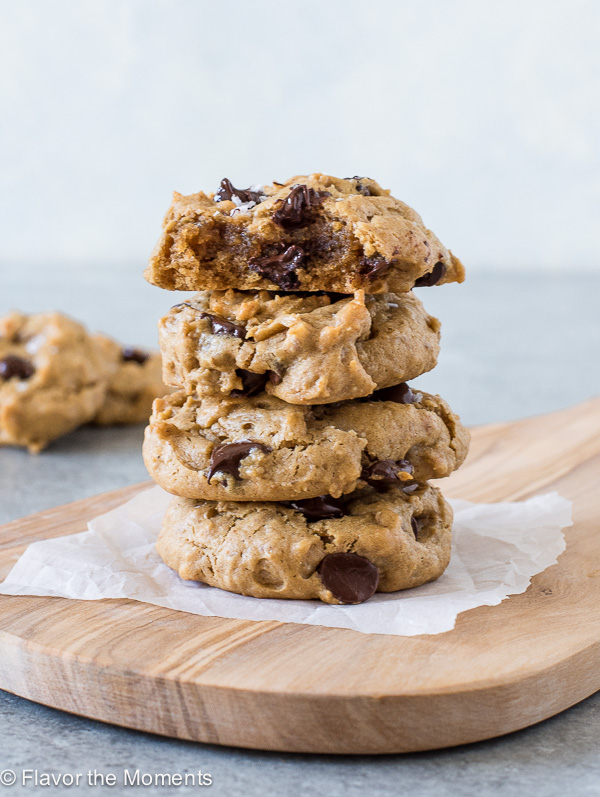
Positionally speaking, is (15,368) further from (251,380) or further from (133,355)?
(251,380)

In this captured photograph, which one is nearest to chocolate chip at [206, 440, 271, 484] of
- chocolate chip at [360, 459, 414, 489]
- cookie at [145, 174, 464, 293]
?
chocolate chip at [360, 459, 414, 489]

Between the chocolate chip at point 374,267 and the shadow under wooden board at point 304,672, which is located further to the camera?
the chocolate chip at point 374,267

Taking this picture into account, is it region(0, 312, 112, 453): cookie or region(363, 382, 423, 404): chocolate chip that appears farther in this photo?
region(0, 312, 112, 453): cookie

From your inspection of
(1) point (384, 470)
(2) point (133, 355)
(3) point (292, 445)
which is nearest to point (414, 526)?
(1) point (384, 470)

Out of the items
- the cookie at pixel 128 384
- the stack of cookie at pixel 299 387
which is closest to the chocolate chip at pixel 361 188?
the stack of cookie at pixel 299 387

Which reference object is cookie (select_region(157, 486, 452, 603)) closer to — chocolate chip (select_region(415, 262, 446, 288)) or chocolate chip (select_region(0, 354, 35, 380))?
chocolate chip (select_region(415, 262, 446, 288))

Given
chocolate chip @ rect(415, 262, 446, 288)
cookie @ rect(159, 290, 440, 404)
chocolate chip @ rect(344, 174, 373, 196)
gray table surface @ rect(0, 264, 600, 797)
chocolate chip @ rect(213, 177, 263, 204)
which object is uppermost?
chocolate chip @ rect(344, 174, 373, 196)

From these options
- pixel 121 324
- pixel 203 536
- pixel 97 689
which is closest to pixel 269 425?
pixel 203 536

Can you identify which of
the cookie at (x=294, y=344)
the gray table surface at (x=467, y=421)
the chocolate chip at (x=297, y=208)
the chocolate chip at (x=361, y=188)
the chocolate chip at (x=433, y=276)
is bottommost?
the gray table surface at (x=467, y=421)

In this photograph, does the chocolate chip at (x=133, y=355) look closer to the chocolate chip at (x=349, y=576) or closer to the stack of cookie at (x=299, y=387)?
the stack of cookie at (x=299, y=387)
